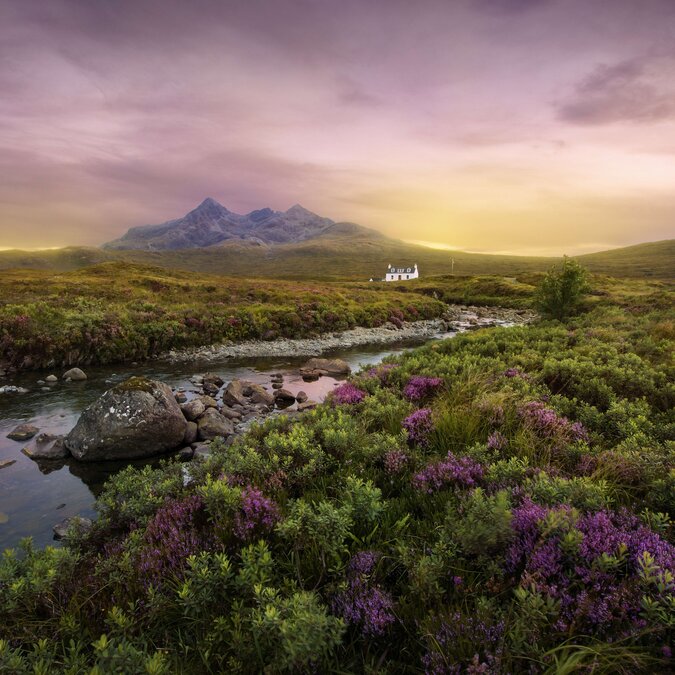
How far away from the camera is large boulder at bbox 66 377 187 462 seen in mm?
11258

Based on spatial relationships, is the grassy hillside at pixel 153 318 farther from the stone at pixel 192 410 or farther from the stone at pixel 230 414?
the stone at pixel 230 414

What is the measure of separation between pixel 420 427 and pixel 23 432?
13.0 m

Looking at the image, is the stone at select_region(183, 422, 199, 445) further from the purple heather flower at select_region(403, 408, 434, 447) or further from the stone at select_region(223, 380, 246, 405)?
the purple heather flower at select_region(403, 408, 434, 447)

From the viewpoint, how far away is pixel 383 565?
3.60m

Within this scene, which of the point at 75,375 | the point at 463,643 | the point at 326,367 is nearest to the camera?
the point at 463,643

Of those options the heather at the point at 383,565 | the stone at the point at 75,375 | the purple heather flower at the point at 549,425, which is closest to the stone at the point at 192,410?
the heather at the point at 383,565

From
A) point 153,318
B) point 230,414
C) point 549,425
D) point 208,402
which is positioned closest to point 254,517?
point 549,425

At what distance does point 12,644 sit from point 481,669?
387 cm

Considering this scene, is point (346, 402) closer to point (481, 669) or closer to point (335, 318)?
point (481, 669)

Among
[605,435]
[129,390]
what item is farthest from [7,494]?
[605,435]

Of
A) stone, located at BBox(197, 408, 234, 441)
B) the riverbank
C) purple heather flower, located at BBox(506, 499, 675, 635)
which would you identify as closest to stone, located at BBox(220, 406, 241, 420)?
stone, located at BBox(197, 408, 234, 441)

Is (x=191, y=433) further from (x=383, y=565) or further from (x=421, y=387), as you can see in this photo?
(x=383, y=565)

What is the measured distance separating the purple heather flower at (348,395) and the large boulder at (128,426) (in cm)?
593

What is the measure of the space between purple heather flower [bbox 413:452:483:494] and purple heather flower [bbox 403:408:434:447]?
122cm
